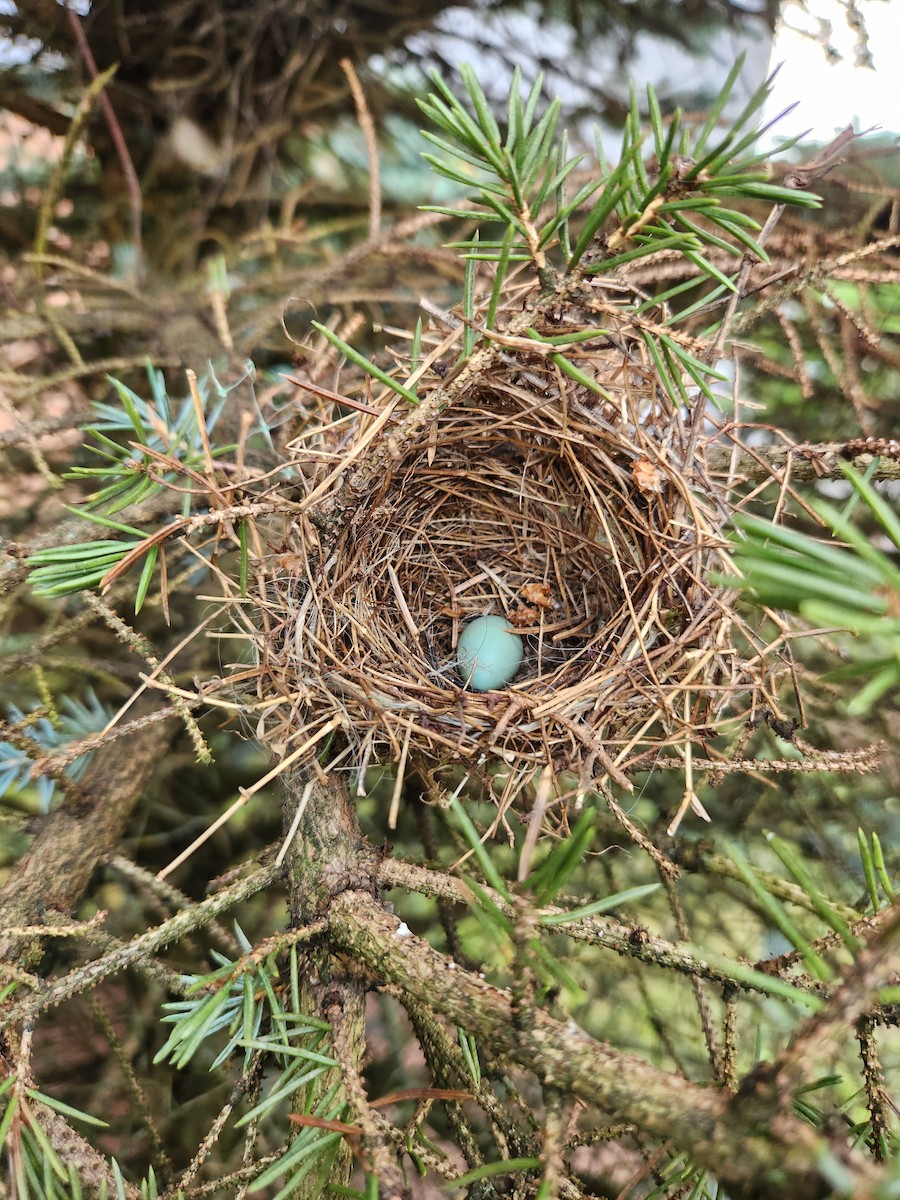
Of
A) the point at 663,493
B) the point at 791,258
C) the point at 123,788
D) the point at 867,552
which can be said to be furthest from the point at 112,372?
the point at 867,552

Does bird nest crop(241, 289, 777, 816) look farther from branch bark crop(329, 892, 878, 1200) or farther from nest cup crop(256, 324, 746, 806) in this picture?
branch bark crop(329, 892, 878, 1200)

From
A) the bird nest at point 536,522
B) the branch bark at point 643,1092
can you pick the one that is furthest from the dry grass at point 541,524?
the branch bark at point 643,1092

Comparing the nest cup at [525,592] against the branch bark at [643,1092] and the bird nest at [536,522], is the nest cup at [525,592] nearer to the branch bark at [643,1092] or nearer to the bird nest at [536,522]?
the bird nest at [536,522]

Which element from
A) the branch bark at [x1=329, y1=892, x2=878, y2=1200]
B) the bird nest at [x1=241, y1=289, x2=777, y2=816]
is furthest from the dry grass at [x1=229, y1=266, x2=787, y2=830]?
the branch bark at [x1=329, y1=892, x2=878, y2=1200]

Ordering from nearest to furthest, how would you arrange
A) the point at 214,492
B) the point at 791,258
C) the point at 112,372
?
the point at 214,492
the point at 791,258
the point at 112,372

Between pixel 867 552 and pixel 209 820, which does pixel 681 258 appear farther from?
pixel 209 820

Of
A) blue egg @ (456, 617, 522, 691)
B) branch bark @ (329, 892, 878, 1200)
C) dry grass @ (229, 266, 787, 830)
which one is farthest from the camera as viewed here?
blue egg @ (456, 617, 522, 691)

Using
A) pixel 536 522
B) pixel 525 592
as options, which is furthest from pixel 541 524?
pixel 525 592

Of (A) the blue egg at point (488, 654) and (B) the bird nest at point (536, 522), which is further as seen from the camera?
(A) the blue egg at point (488, 654)
